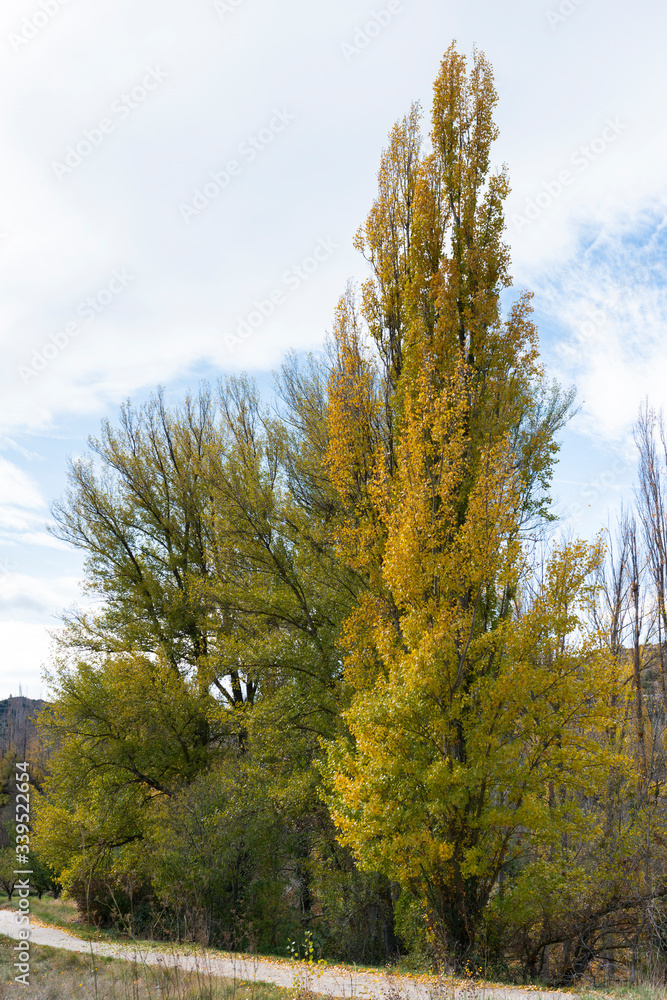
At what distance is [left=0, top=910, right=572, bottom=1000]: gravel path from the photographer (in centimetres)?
628

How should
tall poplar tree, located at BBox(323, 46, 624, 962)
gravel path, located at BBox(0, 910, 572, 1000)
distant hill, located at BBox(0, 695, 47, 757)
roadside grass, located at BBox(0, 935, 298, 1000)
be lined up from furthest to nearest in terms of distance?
distant hill, located at BBox(0, 695, 47, 757), tall poplar tree, located at BBox(323, 46, 624, 962), roadside grass, located at BBox(0, 935, 298, 1000), gravel path, located at BBox(0, 910, 572, 1000)

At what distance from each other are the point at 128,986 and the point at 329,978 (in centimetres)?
245

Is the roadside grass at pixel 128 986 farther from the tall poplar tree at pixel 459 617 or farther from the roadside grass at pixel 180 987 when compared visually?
the tall poplar tree at pixel 459 617

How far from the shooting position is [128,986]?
293 inches

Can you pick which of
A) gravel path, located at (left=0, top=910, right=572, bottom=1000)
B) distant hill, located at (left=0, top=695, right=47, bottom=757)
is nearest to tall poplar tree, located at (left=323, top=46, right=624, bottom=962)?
gravel path, located at (left=0, top=910, right=572, bottom=1000)

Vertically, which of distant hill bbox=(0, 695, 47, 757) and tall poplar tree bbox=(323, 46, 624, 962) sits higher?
→ tall poplar tree bbox=(323, 46, 624, 962)

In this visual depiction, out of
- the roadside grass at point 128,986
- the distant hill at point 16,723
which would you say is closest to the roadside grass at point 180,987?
the roadside grass at point 128,986

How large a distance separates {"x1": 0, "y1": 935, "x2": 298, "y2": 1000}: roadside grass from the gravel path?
6.7 inches

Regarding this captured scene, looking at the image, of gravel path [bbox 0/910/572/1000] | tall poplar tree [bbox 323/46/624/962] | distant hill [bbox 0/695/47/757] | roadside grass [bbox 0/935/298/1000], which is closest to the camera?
gravel path [bbox 0/910/572/1000]

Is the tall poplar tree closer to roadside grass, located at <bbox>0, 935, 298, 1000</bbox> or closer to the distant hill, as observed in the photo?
roadside grass, located at <bbox>0, 935, 298, 1000</bbox>

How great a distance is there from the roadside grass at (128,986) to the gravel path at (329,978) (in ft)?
0.56

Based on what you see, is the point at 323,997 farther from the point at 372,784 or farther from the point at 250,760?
the point at 250,760

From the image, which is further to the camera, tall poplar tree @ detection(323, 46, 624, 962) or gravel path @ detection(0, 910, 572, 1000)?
tall poplar tree @ detection(323, 46, 624, 962)

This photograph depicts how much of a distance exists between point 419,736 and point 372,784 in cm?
93
